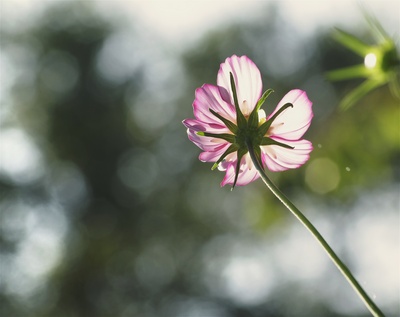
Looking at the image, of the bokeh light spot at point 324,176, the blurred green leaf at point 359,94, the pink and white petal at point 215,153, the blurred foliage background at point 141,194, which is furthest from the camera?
the blurred foliage background at point 141,194

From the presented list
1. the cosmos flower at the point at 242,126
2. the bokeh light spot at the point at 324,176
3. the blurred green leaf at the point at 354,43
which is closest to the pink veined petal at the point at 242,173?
the cosmos flower at the point at 242,126

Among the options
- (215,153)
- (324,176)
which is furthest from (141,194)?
(215,153)

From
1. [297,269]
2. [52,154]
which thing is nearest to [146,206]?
[52,154]

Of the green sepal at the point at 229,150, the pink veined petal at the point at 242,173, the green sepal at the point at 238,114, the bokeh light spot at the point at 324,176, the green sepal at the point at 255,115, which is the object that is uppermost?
the bokeh light spot at the point at 324,176

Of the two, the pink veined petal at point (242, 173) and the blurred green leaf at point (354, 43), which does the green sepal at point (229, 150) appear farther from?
the blurred green leaf at point (354, 43)

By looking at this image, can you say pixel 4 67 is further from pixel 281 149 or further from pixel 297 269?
pixel 281 149

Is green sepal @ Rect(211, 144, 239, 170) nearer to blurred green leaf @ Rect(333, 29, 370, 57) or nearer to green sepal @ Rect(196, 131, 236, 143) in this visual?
green sepal @ Rect(196, 131, 236, 143)

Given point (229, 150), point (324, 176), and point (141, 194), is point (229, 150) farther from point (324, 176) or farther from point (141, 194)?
point (141, 194)

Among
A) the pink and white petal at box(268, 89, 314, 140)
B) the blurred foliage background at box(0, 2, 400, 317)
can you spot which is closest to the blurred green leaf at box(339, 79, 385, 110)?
the pink and white petal at box(268, 89, 314, 140)
